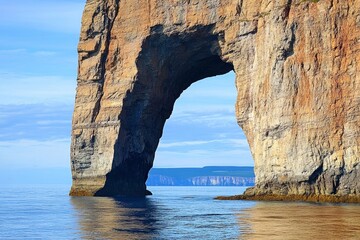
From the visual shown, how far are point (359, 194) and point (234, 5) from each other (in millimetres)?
26020

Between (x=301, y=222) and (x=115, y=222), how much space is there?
39.2 feet

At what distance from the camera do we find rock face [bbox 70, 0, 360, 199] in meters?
65.0

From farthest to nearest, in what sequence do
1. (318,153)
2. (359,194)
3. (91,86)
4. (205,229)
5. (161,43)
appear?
1. (91,86)
2. (161,43)
3. (318,153)
4. (359,194)
5. (205,229)

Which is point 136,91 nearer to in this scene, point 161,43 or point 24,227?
point 161,43

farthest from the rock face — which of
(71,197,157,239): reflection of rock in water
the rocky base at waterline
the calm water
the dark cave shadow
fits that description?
(71,197,157,239): reflection of rock in water

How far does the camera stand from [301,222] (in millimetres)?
44531

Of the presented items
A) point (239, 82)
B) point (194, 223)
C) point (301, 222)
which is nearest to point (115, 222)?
point (194, 223)

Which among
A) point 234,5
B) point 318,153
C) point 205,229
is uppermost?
point 234,5

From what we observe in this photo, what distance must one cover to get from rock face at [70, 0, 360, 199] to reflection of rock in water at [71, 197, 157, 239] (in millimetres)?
15855

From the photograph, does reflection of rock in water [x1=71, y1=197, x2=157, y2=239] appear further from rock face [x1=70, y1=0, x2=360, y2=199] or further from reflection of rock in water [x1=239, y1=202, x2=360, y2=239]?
rock face [x1=70, y1=0, x2=360, y2=199]

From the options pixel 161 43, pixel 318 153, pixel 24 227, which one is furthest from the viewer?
pixel 161 43

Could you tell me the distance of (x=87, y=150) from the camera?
285 ft

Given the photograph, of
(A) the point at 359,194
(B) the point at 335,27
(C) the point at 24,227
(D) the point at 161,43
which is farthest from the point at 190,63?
(C) the point at 24,227

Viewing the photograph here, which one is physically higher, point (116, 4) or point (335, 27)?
point (116, 4)
